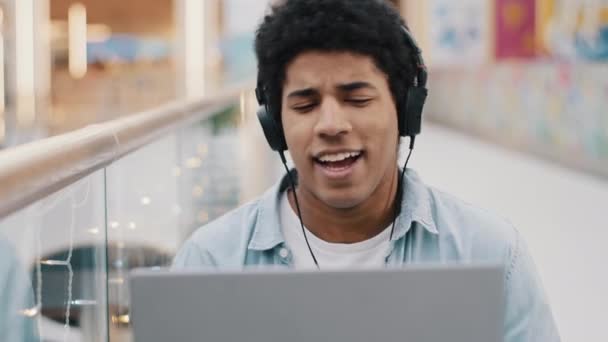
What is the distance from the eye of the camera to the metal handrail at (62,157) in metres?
1.01

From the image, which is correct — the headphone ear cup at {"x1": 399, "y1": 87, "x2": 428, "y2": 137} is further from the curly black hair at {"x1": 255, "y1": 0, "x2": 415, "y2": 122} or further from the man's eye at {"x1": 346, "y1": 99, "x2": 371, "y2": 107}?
the man's eye at {"x1": 346, "y1": 99, "x2": 371, "y2": 107}

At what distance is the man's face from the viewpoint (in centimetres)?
147

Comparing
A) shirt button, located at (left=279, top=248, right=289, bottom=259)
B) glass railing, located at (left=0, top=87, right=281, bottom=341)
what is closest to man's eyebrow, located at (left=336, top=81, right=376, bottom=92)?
shirt button, located at (left=279, top=248, right=289, bottom=259)

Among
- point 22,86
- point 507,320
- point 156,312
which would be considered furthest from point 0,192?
point 22,86

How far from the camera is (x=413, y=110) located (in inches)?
64.7

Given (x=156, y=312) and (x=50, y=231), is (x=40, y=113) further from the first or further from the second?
(x=156, y=312)

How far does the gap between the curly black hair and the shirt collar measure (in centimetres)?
14

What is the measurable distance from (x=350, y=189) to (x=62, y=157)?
0.43 metres

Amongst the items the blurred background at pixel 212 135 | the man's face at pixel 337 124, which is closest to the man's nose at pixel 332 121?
the man's face at pixel 337 124

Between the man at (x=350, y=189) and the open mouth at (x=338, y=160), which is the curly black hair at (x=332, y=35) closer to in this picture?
the man at (x=350, y=189)

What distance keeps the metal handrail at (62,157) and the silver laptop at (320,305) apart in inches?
6.7

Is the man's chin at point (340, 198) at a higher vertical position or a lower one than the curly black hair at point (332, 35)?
lower

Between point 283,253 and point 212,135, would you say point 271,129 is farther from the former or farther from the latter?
point 212,135

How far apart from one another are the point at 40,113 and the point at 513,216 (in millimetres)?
4352
